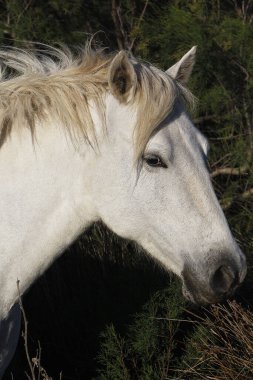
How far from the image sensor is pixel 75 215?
270 centimetres

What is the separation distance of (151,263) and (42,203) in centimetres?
214

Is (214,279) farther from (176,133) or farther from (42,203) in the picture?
(42,203)

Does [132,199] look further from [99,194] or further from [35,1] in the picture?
[35,1]

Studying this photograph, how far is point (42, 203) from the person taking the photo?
106 inches

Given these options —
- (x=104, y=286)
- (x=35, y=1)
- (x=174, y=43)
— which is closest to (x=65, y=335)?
(x=104, y=286)

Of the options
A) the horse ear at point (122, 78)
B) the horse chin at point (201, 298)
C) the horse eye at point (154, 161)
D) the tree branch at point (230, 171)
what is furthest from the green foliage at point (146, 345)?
the tree branch at point (230, 171)

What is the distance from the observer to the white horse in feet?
8.54

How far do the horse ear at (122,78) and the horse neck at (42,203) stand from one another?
0.85 ft

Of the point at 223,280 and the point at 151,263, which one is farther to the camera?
the point at 151,263

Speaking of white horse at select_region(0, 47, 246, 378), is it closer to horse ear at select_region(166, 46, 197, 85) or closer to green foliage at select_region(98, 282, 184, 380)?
horse ear at select_region(166, 46, 197, 85)

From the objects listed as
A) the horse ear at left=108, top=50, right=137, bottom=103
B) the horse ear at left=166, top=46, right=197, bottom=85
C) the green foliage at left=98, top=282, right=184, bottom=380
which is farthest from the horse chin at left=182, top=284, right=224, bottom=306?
the green foliage at left=98, top=282, right=184, bottom=380

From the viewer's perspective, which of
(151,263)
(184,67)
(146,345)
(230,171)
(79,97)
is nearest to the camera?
(79,97)

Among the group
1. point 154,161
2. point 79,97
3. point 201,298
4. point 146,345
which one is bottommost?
point 146,345

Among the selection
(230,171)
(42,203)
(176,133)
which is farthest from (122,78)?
(230,171)
